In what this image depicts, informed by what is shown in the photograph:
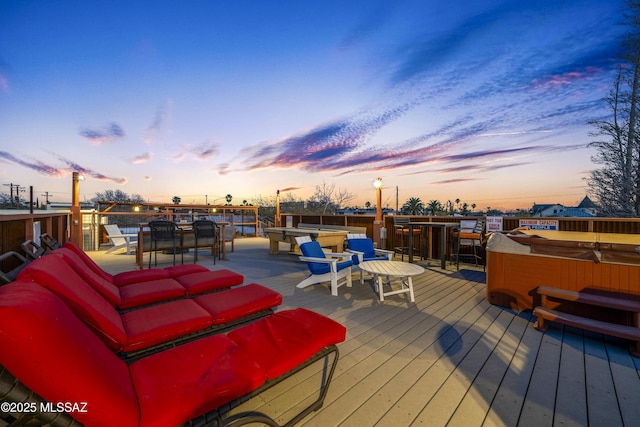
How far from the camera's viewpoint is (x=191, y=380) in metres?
1.28

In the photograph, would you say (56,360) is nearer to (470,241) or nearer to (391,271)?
(391,271)

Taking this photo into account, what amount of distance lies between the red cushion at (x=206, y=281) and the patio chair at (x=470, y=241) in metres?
4.72

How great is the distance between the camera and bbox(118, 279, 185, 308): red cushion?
2.55 metres

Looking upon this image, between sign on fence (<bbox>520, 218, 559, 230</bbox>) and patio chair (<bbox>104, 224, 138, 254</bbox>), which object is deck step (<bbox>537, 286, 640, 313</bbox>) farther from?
patio chair (<bbox>104, 224, 138, 254</bbox>)

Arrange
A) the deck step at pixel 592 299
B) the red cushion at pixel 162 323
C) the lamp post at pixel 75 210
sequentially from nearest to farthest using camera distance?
the red cushion at pixel 162 323, the deck step at pixel 592 299, the lamp post at pixel 75 210

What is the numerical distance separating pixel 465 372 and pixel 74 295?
275cm

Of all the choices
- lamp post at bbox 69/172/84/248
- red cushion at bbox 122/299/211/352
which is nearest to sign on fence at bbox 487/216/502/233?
red cushion at bbox 122/299/211/352

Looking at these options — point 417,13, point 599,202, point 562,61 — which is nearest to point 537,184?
point 599,202

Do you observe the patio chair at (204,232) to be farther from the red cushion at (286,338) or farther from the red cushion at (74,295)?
the red cushion at (286,338)

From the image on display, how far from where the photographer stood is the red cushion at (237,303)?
2283mm

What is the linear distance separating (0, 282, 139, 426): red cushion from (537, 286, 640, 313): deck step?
3.89m

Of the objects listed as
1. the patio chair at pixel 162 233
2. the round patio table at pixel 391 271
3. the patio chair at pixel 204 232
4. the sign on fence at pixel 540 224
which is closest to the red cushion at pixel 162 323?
the round patio table at pixel 391 271

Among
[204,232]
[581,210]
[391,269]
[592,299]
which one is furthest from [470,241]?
[581,210]

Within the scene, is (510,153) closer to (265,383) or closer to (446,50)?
(446,50)
